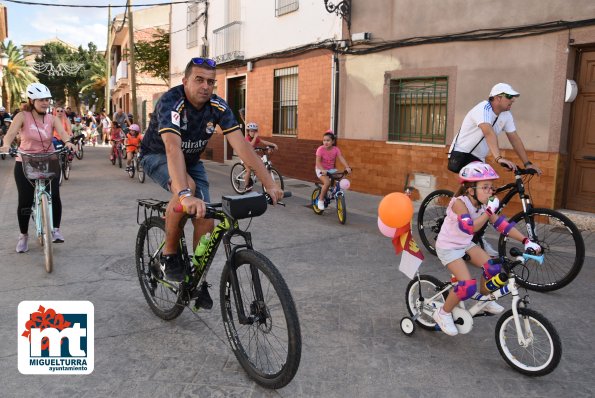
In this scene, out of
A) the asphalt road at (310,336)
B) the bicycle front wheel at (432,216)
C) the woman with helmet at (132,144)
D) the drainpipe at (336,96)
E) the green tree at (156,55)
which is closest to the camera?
the asphalt road at (310,336)

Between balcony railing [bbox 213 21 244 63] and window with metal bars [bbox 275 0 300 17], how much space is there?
2200 mm

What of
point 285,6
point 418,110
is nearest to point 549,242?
point 418,110

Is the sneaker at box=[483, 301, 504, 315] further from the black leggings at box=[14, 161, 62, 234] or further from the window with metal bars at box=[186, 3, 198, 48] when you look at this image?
the window with metal bars at box=[186, 3, 198, 48]

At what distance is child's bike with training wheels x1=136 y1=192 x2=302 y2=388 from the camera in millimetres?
2852

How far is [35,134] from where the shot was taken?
585cm

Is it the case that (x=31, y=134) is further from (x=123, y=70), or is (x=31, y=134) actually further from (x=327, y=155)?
(x=123, y=70)

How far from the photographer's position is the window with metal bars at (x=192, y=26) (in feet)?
66.9

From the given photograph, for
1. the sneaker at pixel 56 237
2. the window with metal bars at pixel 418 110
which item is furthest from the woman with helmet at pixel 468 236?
the window with metal bars at pixel 418 110

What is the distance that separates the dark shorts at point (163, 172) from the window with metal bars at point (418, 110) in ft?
22.5

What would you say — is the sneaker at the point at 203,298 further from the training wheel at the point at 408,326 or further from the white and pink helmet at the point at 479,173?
the white and pink helmet at the point at 479,173

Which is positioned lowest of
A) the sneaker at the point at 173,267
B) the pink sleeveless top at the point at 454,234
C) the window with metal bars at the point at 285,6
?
the sneaker at the point at 173,267

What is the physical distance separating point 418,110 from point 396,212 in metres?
7.42

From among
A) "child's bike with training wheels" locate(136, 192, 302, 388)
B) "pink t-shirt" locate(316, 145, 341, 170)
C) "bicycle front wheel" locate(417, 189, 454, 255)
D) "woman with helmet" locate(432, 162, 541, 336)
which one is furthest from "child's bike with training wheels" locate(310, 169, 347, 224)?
"child's bike with training wheels" locate(136, 192, 302, 388)

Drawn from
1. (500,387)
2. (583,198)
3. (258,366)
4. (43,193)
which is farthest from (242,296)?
(583,198)
